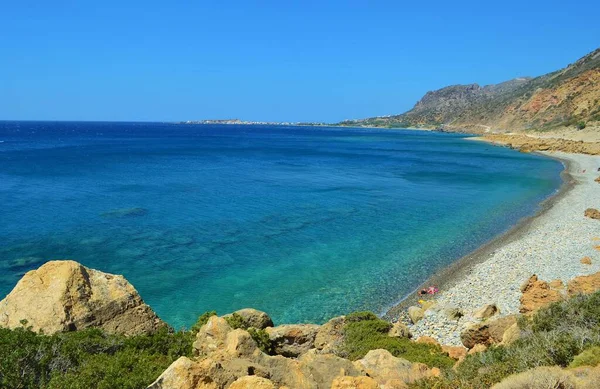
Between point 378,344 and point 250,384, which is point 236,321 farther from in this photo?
point 250,384

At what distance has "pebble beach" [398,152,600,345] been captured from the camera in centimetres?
1792

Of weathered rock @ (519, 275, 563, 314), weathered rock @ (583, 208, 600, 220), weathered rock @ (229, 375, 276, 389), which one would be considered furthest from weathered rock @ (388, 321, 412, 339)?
weathered rock @ (583, 208, 600, 220)

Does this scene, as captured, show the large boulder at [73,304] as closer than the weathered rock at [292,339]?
Yes

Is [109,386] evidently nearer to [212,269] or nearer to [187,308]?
[187,308]

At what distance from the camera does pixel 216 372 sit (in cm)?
708

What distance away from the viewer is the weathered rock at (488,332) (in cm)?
1298

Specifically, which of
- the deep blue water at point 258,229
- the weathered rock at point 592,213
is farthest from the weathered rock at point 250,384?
the weathered rock at point 592,213

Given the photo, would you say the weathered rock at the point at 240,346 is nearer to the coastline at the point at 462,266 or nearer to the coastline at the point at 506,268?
the coastline at the point at 506,268

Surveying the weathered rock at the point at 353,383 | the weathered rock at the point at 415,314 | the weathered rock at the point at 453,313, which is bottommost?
the weathered rock at the point at 415,314

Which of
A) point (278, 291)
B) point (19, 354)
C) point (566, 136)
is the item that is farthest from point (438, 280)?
point (566, 136)

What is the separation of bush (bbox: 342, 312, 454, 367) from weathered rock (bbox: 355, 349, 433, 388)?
1.63 meters

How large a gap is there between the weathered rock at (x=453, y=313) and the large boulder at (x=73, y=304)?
451 inches

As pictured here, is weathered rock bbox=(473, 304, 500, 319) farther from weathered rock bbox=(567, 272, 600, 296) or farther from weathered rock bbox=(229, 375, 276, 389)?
weathered rock bbox=(229, 375, 276, 389)

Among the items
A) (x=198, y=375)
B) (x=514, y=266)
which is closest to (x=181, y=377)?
(x=198, y=375)
